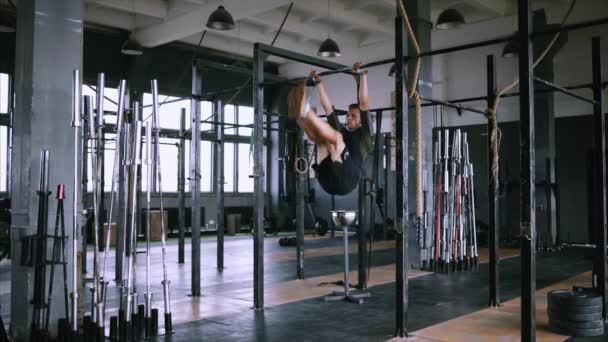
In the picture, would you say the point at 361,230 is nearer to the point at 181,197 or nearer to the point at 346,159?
the point at 346,159

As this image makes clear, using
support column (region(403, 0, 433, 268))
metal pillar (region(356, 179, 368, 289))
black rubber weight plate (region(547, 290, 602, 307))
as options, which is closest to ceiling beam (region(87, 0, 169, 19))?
support column (region(403, 0, 433, 268))

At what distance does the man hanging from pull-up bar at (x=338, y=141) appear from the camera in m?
4.88

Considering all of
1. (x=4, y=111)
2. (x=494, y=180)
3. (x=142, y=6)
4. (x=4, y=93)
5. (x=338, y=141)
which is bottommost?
(x=494, y=180)

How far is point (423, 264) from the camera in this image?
7898 millimetres

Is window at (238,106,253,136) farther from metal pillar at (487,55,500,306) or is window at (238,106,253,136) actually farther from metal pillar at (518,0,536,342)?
metal pillar at (518,0,536,342)

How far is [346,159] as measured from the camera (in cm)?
511

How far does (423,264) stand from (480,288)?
1700 mm

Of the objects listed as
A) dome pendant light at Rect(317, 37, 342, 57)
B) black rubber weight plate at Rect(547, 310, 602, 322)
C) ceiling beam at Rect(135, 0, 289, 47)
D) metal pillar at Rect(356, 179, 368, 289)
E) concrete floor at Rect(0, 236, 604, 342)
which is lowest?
concrete floor at Rect(0, 236, 604, 342)

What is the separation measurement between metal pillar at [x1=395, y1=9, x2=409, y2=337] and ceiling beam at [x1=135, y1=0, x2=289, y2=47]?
6.30m

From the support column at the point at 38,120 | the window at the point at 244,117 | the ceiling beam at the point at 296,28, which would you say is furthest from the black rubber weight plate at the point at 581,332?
the window at the point at 244,117

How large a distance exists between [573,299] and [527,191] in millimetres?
1269

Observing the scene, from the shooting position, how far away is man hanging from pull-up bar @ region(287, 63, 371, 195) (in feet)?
16.0

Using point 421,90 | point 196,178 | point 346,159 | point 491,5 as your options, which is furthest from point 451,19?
point 196,178

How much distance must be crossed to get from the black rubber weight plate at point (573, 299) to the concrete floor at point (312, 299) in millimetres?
273
